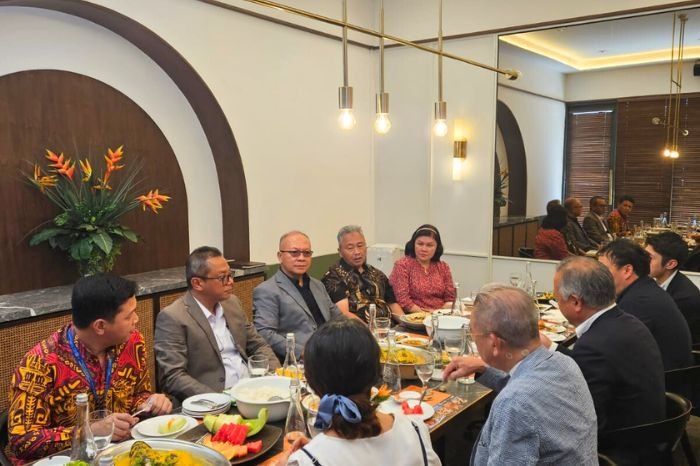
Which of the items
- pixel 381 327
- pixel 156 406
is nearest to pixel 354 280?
pixel 381 327

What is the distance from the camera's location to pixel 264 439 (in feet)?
6.03

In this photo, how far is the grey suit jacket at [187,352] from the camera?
2.51 meters

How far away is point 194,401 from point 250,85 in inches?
135

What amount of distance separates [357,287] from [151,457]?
2.45m

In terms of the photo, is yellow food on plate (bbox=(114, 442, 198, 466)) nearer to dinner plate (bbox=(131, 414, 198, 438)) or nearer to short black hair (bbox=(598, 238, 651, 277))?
dinner plate (bbox=(131, 414, 198, 438))

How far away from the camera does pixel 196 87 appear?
180 inches

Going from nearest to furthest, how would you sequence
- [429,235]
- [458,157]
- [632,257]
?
1. [632,257]
2. [429,235]
3. [458,157]

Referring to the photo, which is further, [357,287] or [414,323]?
[357,287]

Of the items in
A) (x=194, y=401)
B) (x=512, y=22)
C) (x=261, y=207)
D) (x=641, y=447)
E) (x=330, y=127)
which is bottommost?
(x=641, y=447)

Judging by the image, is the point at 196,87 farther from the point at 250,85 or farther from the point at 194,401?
the point at 194,401

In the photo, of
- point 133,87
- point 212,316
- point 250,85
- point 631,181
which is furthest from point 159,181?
point 631,181

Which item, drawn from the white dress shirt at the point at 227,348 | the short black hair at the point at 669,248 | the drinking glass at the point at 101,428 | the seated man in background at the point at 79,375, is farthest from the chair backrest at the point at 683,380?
the drinking glass at the point at 101,428

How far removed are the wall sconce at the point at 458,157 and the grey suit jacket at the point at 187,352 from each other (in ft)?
12.2

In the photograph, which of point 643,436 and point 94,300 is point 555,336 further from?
point 94,300
